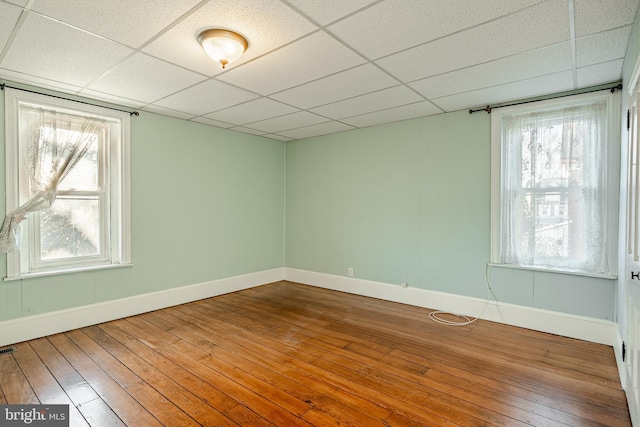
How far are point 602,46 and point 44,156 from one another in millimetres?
4951

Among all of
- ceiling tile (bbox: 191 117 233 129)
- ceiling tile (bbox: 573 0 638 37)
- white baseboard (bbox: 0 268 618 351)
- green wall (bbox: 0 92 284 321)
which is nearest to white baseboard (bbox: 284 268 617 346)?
white baseboard (bbox: 0 268 618 351)

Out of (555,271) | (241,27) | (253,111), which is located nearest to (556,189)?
(555,271)

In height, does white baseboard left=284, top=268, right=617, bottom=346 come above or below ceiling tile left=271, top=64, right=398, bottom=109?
below

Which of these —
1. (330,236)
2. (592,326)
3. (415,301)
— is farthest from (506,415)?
(330,236)

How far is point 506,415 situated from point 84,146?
447cm

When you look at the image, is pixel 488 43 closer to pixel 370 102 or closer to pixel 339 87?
pixel 339 87

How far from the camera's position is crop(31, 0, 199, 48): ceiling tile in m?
1.86

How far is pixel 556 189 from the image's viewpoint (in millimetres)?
3273

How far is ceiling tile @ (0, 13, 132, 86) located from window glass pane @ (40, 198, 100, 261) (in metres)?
1.32

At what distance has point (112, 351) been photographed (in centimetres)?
287

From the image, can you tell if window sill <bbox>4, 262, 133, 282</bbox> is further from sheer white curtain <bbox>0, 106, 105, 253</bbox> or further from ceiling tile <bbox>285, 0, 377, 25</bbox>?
ceiling tile <bbox>285, 0, 377, 25</bbox>

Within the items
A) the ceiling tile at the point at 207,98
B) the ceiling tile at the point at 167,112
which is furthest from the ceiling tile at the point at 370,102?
the ceiling tile at the point at 167,112

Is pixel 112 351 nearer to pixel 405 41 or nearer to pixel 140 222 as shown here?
pixel 140 222

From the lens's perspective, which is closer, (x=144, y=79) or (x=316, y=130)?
(x=144, y=79)
